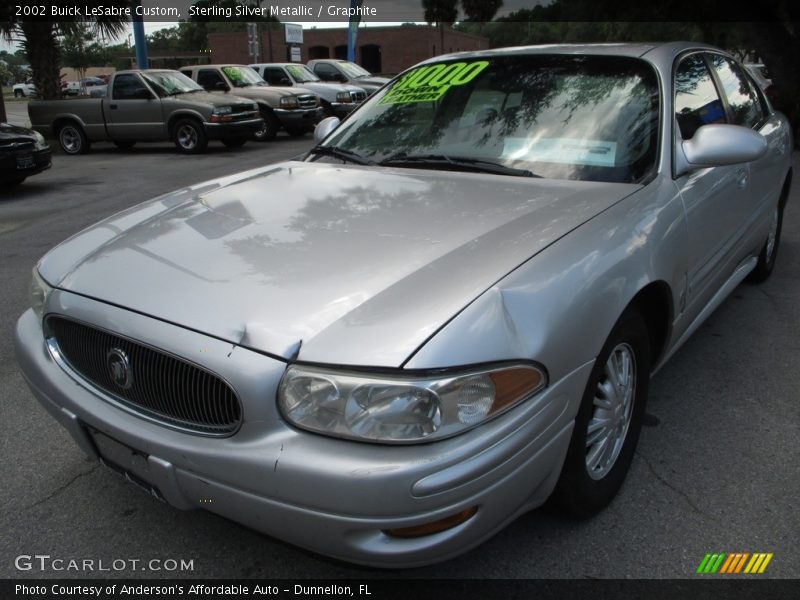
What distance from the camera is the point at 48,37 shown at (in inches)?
652

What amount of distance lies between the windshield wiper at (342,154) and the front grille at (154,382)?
5.02ft

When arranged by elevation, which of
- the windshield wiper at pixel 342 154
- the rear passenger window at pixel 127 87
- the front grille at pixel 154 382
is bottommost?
the front grille at pixel 154 382

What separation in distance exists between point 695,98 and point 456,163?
1264mm

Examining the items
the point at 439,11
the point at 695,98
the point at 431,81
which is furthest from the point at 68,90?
the point at 439,11

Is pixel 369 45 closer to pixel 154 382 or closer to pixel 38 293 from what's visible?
pixel 38 293

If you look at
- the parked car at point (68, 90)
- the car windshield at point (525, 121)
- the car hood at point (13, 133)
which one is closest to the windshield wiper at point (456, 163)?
the car windshield at point (525, 121)

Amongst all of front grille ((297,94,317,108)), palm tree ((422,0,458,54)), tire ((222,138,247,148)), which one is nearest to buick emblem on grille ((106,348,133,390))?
tire ((222,138,247,148))

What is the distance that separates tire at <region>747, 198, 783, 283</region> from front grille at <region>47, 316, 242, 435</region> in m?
3.95

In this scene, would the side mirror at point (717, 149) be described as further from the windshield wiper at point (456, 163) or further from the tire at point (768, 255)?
the tire at point (768, 255)

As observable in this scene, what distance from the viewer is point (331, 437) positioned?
169 cm

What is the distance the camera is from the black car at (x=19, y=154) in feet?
29.6

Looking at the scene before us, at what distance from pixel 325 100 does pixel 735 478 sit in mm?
16230

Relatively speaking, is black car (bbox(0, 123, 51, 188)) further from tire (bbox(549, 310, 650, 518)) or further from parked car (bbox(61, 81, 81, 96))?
parked car (bbox(61, 81, 81, 96))

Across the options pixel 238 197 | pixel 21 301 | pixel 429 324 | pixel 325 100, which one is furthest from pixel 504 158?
pixel 325 100
